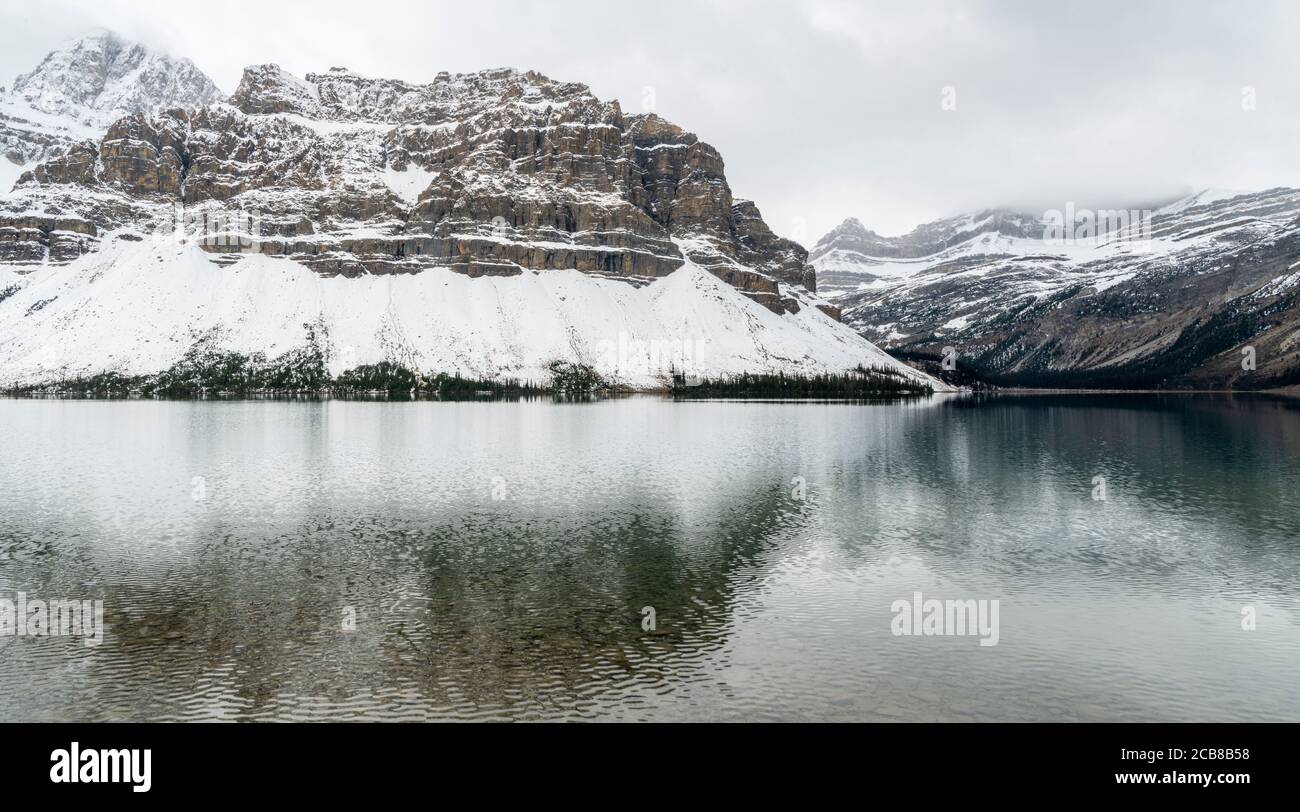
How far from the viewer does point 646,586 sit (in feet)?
125

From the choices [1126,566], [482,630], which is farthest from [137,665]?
[1126,566]

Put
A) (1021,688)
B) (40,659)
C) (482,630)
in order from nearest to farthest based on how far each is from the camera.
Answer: (1021,688)
(40,659)
(482,630)

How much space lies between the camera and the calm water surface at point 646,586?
25672 millimetres

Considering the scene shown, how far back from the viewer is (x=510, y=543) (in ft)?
153

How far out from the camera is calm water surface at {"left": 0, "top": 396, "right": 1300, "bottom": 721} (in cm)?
2567

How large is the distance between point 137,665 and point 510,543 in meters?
21.1
